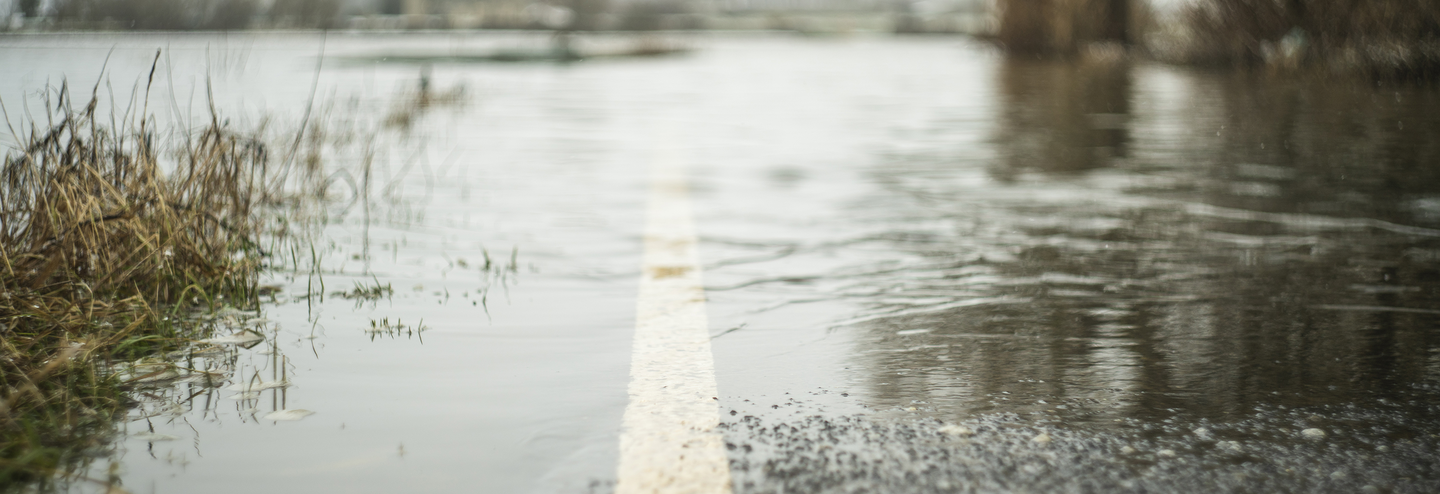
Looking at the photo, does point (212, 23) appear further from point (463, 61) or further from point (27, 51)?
point (463, 61)

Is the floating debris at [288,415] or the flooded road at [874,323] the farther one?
the floating debris at [288,415]

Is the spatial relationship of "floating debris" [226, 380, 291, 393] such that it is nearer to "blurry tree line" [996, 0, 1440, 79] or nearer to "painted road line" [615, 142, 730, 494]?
"painted road line" [615, 142, 730, 494]

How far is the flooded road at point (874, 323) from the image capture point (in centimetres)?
337

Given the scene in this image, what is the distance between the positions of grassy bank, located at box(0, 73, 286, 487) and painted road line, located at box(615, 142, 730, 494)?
4.43 ft

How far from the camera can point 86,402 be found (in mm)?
3836

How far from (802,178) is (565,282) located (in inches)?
191

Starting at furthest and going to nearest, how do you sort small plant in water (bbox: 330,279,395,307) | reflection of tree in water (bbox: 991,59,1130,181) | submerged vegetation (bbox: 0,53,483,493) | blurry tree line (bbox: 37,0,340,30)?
reflection of tree in water (bbox: 991,59,1130,181) < blurry tree line (bbox: 37,0,340,30) < small plant in water (bbox: 330,279,395,307) < submerged vegetation (bbox: 0,53,483,493)

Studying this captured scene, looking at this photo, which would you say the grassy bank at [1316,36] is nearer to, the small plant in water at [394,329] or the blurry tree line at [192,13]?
the blurry tree line at [192,13]

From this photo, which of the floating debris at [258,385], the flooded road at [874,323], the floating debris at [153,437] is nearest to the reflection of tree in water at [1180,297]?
the flooded road at [874,323]

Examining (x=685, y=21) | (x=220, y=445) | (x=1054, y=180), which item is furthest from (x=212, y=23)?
(x=685, y=21)

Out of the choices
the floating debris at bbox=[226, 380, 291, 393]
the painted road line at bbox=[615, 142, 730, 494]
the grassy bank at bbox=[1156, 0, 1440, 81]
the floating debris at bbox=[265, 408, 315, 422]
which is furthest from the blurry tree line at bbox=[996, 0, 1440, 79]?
the floating debris at bbox=[265, 408, 315, 422]

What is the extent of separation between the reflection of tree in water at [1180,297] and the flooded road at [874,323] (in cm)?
2

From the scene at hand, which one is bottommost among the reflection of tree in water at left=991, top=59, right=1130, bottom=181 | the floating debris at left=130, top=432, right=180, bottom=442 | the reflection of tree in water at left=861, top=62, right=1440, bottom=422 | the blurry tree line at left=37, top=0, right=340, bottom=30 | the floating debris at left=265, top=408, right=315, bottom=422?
the floating debris at left=265, top=408, right=315, bottom=422

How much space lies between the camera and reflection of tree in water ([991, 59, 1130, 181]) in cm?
1193
